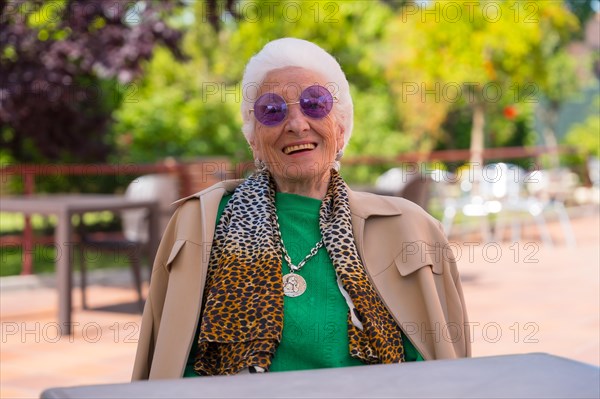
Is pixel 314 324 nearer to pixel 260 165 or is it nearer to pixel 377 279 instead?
pixel 377 279

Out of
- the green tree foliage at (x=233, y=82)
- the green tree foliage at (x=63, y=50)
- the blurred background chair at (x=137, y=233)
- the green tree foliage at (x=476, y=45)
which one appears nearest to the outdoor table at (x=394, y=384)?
the blurred background chair at (x=137, y=233)

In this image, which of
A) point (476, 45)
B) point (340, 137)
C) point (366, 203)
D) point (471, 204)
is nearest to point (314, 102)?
point (340, 137)

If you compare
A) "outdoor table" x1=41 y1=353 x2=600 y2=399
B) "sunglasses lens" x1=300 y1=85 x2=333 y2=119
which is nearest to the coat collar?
"sunglasses lens" x1=300 y1=85 x2=333 y2=119

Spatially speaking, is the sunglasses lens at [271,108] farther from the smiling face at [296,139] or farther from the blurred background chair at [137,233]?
the blurred background chair at [137,233]

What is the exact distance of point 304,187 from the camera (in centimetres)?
264

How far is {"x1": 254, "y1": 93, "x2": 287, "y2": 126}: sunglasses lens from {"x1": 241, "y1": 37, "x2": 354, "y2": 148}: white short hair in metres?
0.07

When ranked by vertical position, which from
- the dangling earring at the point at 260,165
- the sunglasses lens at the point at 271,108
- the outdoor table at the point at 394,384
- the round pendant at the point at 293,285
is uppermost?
the sunglasses lens at the point at 271,108

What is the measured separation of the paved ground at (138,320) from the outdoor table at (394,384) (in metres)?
3.43

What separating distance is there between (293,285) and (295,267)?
5 centimetres

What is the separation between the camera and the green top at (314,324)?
7.63ft

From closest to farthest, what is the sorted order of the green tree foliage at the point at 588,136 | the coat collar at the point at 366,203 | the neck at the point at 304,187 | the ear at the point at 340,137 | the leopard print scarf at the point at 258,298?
the leopard print scarf at the point at 258,298
the coat collar at the point at 366,203
the neck at the point at 304,187
the ear at the point at 340,137
the green tree foliage at the point at 588,136

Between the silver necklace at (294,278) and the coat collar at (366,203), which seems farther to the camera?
the coat collar at (366,203)

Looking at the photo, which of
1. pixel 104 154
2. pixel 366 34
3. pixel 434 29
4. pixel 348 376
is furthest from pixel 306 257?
pixel 366 34

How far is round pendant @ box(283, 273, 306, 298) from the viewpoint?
2395 mm
